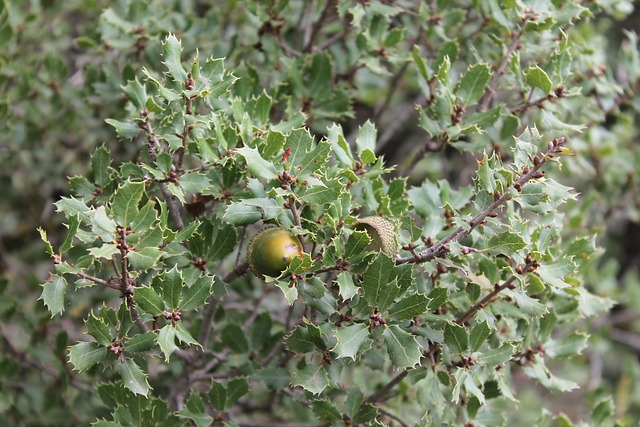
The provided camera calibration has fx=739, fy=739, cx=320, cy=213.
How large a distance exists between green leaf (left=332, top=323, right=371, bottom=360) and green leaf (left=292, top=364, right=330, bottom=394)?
10 centimetres

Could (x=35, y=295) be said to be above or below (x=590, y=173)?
below

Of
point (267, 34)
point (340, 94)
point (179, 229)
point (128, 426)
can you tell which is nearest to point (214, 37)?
point (267, 34)

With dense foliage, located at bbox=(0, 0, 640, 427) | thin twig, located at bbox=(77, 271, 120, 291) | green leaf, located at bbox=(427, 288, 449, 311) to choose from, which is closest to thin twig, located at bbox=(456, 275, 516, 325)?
dense foliage, located at bbox=(0, 0, 640, 427)

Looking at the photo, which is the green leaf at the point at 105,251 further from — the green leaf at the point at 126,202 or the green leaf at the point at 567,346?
the green leaf at the point at 567,346

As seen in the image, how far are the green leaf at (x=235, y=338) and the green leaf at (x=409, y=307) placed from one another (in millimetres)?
577

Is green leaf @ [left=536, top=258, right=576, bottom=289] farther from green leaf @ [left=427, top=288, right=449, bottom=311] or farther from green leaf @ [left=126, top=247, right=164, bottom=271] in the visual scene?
green leaf @ [left=126, top=247, right=164, bottom=271]

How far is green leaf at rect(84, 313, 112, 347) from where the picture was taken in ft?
4.86

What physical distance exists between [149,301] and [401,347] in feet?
1.68

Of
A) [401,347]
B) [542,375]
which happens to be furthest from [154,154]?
[542,375]

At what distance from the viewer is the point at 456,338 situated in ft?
5.17

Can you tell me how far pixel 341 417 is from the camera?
1699 mm

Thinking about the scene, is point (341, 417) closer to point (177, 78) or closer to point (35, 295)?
point (177, 78)

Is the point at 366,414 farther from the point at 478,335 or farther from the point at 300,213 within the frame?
the point at 300,213

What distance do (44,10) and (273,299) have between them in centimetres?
144
